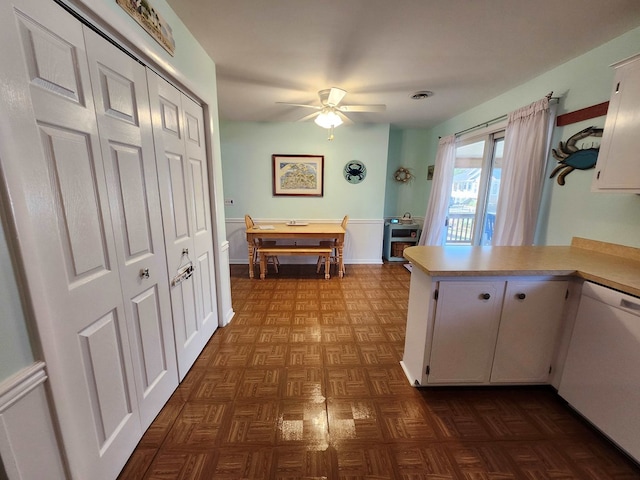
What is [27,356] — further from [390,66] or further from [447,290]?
[390,66]

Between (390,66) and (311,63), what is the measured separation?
699mm

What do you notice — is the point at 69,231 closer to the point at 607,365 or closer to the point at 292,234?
the point at 607,365

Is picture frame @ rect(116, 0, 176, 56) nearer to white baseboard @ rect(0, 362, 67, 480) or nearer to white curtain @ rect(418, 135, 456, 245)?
white baseboard @ rect(0, 362, 67, 480)

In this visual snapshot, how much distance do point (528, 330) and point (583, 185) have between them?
1300 millimetres

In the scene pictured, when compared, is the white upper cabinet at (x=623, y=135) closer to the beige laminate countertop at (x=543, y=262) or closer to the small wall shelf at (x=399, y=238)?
the beige laminate countertop at (x=543, y=262)

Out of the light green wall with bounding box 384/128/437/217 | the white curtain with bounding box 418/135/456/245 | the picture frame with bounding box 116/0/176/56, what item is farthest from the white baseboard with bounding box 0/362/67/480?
the light green wall with bounding box 384/128/437/217

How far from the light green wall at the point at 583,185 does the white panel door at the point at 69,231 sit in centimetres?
306

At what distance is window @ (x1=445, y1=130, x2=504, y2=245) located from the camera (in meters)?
3.10

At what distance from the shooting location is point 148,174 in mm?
1338

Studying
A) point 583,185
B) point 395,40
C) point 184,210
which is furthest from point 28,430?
point 583,185

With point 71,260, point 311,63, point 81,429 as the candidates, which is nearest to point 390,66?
point 311,63

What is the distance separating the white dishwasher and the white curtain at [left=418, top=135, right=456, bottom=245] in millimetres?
2611

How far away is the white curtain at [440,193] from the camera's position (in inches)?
147

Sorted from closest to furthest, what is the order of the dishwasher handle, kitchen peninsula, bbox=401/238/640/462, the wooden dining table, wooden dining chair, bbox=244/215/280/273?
1. the dishwasher handle
2. kitchen peninsula, bbox=401/238/640/462
3. the wooden dining table
4. wooden dining chair, bbox=244/215/280/273
